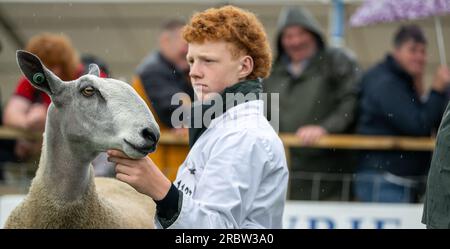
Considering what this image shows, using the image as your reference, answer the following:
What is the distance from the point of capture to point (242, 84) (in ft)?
10.8

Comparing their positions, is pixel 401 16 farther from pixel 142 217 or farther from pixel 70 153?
pixel 70 153

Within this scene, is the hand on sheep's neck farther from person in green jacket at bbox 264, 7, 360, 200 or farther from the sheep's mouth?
person in green jacket at bbox 264, 7, 360, 200

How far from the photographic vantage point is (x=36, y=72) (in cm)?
314

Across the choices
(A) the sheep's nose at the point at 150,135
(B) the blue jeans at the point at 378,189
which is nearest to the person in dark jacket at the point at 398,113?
(B) the blue jeans at the point at 378,189

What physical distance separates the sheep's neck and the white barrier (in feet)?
11.0

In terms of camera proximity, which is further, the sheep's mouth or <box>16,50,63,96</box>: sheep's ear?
<box>16,50,63,96</box>: sheep's ear

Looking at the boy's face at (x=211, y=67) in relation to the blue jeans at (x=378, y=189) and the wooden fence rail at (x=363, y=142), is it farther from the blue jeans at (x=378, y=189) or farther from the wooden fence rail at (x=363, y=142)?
the blue jeans at (x=378, y=189)

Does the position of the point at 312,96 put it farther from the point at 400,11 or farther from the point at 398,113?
the point at 400,11

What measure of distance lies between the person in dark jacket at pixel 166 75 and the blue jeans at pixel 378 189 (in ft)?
5.07

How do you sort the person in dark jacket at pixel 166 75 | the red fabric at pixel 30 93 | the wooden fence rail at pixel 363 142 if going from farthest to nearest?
the wooden fence rail at pixel 363 142
the person in dark jacket at pixel 166 75
the red fabric at pixel 30 93

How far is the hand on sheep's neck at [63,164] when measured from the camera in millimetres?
3321

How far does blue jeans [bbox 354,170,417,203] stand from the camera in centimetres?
684

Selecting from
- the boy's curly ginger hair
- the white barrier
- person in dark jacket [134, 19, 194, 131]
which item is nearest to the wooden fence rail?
the white barrier
